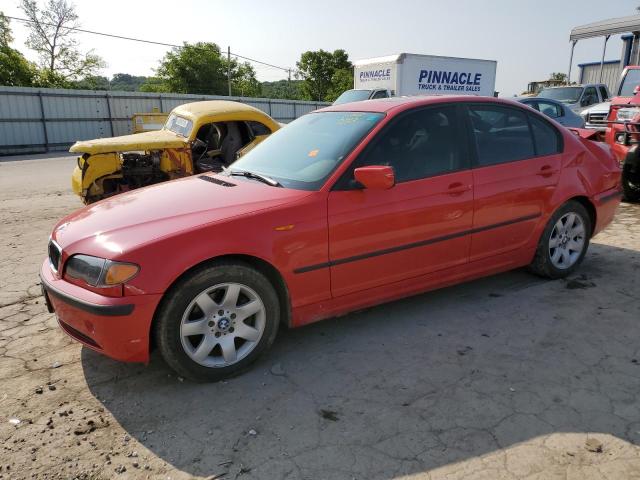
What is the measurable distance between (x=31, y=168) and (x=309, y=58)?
157 feet

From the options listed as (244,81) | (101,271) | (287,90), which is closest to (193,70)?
(244,81)

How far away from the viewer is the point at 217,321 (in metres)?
2.97

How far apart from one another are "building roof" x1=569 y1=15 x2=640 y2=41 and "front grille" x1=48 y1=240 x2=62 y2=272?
15.1 metres

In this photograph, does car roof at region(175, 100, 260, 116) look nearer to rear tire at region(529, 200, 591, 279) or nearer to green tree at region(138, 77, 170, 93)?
rear tire at region(529, 200, 591, 279)

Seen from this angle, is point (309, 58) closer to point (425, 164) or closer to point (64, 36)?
point (64, 36)

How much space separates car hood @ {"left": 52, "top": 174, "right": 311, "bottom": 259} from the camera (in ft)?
9.34

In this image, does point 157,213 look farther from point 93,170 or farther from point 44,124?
point 44,124

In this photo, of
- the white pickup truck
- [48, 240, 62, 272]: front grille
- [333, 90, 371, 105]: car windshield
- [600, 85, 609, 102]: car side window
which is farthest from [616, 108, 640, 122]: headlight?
[600, 85, 609, 102]: car side window

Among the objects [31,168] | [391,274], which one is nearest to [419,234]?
[391,274]

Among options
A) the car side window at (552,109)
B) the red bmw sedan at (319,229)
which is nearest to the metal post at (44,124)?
the car side window at (552,109)

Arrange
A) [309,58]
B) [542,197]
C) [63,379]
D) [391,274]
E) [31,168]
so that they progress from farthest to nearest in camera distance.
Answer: [309,58], [31,168], [542,197], [391,274], [63,379]

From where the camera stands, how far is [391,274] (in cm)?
350

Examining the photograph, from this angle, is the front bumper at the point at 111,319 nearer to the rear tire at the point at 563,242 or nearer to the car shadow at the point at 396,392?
the car shadow at the point at 396,392

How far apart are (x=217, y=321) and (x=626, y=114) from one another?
753 centimetres
